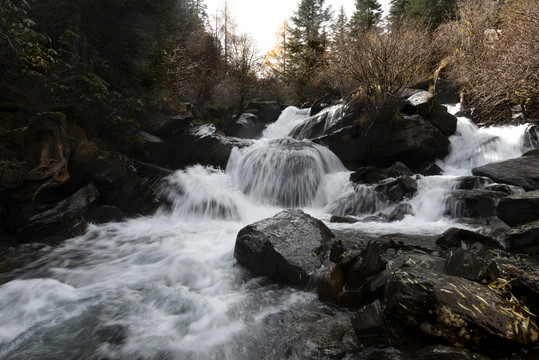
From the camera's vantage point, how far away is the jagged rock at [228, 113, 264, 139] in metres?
18.0

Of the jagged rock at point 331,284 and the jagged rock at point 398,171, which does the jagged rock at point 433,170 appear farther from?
the jagged rock at point 331,284

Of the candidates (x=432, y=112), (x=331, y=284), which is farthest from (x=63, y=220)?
(x=432, y=112)

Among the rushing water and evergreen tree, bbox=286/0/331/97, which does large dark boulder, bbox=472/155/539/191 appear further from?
evergreen tree, bbox=286/0/331/97

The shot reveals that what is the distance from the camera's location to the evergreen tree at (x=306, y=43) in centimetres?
2398

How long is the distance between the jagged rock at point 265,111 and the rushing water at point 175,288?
47.2 feet

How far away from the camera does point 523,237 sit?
381cm

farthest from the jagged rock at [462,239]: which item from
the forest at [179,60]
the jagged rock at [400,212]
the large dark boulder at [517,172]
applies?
the forest at [179,60]

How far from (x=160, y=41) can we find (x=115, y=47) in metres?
1.43

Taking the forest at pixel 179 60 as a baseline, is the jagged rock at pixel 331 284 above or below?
below

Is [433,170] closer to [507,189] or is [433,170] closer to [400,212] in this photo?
[507,189]

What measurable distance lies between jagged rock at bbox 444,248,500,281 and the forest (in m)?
6.78

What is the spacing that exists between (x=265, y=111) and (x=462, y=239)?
66.2 ft

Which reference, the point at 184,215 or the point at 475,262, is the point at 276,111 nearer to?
the point at 184,215

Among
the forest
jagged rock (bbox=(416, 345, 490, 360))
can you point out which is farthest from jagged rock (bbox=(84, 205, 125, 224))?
jagged rock (bbox=(416, 345, 490, 360))
